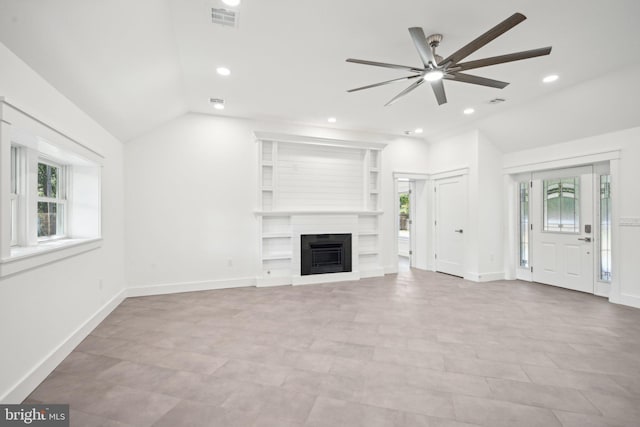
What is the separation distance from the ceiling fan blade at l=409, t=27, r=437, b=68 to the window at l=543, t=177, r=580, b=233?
4.08 metres

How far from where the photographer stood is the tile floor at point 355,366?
6.15ft

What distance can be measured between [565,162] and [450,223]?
2160mm

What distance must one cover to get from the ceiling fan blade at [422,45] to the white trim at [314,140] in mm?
3108

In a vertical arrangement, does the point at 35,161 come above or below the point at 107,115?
below

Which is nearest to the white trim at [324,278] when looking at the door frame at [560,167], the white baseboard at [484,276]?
the white baseboard at [484,276]

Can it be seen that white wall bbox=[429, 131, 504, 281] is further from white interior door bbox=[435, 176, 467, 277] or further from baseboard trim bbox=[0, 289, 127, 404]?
baseboard trim bbox=[0, 289, 127, 404]

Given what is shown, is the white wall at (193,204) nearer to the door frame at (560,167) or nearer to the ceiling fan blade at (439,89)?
the ceiling fan blade at (439,89)

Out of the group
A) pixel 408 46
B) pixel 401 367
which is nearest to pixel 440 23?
pixel 408 46

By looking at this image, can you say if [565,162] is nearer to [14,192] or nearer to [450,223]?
[450,223]

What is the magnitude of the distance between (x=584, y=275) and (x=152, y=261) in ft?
23.1

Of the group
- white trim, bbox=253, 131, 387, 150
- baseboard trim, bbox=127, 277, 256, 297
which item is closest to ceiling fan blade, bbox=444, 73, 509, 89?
white trim, bbox=253, 131, 387, 150

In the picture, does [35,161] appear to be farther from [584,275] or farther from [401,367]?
[584,275]

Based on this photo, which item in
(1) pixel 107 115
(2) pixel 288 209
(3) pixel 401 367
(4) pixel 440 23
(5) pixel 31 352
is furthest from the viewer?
(2) pixel 288 209

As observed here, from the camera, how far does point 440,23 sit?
2639mm
